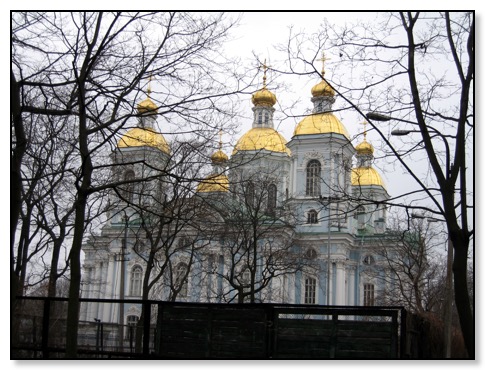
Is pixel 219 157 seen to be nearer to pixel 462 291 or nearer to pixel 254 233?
pixel 462 291

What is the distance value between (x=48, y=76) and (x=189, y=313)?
3075 millimetres

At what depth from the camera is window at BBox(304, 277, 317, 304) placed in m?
32.1

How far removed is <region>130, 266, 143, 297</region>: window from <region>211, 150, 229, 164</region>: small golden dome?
2413 cm

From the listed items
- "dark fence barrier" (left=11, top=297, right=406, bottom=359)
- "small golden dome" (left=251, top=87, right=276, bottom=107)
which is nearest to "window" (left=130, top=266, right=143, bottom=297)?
"small golden dome" (left=251, top=87, right=276, bottom=107)

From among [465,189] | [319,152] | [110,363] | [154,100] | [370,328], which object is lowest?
[110,363]

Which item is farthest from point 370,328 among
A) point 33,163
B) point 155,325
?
point 33,163

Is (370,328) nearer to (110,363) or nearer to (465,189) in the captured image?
(465,189)

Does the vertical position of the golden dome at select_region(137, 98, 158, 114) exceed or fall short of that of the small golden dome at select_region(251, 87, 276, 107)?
it falls short

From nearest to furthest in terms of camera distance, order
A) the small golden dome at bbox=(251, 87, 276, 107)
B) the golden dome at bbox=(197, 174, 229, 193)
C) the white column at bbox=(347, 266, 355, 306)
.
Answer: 1. the golden dome at bbox=(197, 174, 229, 193)
2. the small golden dome at bbox=(251, 87, 276, 107)
3. the white column at bbox=(347, 266, 355, 306)

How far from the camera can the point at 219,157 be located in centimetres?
960

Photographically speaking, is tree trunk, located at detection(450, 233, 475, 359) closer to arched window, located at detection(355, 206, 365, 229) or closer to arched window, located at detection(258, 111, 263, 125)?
arched window, located at detection(355, 206, 365, 229)

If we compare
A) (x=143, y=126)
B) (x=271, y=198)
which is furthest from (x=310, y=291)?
(x=143, y=126)

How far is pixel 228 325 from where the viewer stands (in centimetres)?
733

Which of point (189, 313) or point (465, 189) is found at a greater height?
point (465, 189)
